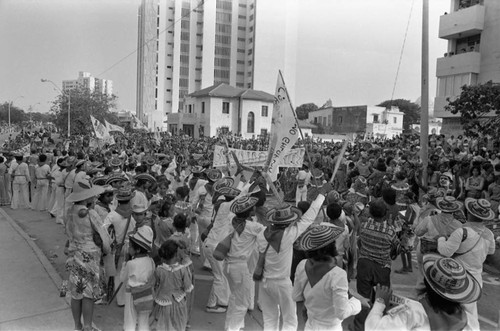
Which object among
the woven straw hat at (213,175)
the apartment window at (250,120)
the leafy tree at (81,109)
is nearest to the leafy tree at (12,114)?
the leafy tree at (81,109)

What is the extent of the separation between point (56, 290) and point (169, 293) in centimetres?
282

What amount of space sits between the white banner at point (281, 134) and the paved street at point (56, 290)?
2.19 metres

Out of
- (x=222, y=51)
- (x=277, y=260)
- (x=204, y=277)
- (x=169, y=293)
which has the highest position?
(x=222, y=51)

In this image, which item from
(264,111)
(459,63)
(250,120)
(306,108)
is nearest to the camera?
(459,63)

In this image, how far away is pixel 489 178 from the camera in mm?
10117

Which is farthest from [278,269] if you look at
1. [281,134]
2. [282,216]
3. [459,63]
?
[459,63]

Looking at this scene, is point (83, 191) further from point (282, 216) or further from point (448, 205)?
point (448, 205)

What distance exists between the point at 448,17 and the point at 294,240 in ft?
108

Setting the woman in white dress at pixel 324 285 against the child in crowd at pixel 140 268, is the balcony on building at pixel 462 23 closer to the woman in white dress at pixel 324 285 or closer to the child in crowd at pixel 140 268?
the woman in white dress at pixel 324 285

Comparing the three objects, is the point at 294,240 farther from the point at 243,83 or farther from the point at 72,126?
the point at 243,83

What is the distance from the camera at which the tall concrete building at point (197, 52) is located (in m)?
85.7

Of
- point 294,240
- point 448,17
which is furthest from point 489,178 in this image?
point 448,17

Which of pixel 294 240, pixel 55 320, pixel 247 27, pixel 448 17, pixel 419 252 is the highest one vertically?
pixel 247 27

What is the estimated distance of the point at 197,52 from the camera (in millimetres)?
88375
